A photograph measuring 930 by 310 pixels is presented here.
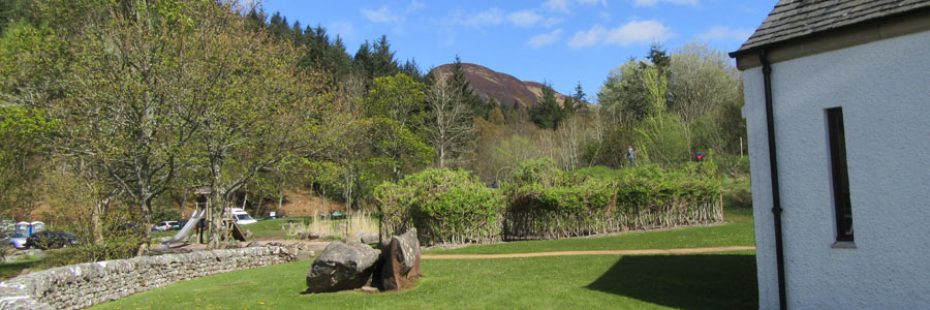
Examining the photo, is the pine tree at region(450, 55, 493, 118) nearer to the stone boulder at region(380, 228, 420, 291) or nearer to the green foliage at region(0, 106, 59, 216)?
the green foliage at region(0, 106, 59, 216)

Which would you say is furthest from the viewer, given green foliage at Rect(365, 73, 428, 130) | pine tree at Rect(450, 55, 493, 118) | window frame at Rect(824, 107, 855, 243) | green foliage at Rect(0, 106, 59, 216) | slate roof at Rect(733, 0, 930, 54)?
pine tree at Rect(450, 55, 493, 118)

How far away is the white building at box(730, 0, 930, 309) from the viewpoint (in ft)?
23.6

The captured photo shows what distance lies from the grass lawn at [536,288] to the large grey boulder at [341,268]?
34cm

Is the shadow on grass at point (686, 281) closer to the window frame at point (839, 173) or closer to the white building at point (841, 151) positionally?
the white building at point (841, 151)

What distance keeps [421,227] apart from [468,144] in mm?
35413

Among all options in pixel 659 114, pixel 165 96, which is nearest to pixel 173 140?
pixel 165 96

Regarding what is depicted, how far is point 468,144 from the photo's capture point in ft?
186

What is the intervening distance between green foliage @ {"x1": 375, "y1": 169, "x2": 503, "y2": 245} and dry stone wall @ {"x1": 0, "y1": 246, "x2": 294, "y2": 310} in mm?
4732

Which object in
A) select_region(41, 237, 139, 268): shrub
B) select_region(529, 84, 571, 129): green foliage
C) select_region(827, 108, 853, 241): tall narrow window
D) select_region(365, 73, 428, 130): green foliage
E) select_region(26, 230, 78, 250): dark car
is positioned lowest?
select_region(41, 237, 139, 268): shrub

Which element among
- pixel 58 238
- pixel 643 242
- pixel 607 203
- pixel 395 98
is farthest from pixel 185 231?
pixel 643 242

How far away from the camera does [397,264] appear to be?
40.9ft

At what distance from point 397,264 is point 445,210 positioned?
27.3 feet

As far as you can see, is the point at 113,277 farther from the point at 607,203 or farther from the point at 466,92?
the point at 466,92

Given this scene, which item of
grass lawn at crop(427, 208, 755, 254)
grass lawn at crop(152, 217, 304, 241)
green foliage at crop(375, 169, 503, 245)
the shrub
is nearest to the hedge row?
green foliage at crop(375, 169, 503, 245)
